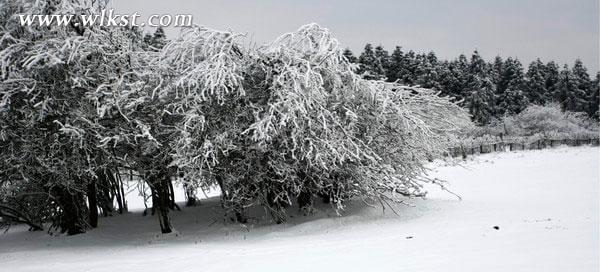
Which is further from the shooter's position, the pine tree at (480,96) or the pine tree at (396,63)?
the pine tree at (396,63)

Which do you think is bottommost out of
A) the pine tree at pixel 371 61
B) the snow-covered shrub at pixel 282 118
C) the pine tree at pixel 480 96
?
the snow-covered shrub at pixel 282 118

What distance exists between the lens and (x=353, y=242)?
9.22 meters

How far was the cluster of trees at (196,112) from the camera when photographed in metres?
11.6

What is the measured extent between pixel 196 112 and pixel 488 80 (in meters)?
55.0

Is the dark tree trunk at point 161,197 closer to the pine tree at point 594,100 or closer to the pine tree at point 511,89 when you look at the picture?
the pine tree at point 511,89

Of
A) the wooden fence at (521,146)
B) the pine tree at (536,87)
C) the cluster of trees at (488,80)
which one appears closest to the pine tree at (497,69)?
the cluster of trees at (488,80)

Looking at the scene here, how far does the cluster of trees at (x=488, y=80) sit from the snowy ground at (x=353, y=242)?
41.4m

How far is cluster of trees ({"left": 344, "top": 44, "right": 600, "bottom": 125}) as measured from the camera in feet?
196

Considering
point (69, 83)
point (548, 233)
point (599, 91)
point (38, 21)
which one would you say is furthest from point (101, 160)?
point (599, 91)

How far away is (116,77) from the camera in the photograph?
40.0 feet

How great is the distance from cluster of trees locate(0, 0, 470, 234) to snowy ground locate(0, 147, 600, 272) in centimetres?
96

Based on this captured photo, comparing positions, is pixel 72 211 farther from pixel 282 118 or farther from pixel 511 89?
pixel 511 89

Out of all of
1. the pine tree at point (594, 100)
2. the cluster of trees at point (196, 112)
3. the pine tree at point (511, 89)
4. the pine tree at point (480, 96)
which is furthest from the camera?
the pine tree at point (594, 100)

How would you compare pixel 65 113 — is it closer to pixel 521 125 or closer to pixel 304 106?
pixel 304 106
